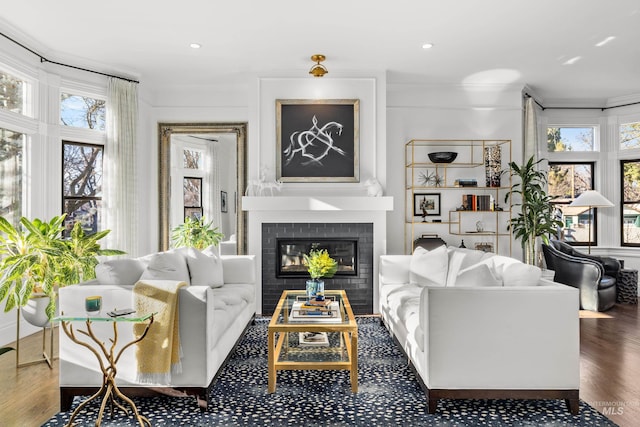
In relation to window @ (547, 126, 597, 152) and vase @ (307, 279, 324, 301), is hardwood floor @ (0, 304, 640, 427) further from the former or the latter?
window @ (547, 126, 597, 152)

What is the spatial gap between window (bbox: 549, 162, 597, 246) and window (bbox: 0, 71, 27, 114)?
686 cm

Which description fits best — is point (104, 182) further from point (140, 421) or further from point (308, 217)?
point (140, 421)

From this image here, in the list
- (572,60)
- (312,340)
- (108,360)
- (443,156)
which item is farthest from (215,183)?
(572,60)

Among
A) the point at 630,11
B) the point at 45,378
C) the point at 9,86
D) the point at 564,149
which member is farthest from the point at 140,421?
the point at 564,149

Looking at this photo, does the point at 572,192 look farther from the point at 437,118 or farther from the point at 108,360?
the point at 108,360

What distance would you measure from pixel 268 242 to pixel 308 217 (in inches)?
21.9

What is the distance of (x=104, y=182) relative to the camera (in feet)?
16.8

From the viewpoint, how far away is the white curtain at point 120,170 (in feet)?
16.7

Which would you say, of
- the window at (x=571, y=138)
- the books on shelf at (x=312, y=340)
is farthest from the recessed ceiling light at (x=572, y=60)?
the books on shelf at (x=312, y=340)

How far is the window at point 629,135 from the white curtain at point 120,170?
6.83 meters

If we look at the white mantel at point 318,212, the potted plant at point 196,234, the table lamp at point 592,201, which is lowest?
the potted plant at point 196,234

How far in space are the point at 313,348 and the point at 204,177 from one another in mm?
3297

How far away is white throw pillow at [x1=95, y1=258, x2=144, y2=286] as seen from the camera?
2867 mm

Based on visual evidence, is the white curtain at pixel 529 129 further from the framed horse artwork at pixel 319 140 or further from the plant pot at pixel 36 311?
the plant pot at pixel 36 311
